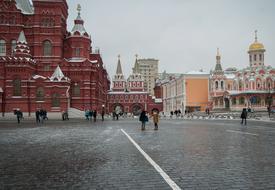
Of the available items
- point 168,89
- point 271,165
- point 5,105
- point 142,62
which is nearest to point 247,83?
point 168,89

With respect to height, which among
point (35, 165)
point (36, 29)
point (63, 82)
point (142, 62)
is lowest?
point (35, 165)

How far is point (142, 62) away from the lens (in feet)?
639

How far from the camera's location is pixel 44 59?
5259 cm

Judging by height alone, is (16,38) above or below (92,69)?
above

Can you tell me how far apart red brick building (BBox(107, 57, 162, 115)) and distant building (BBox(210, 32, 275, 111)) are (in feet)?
83.2

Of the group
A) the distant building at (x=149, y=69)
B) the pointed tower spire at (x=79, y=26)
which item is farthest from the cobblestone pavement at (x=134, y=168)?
the distant building at (x=149, y=69)

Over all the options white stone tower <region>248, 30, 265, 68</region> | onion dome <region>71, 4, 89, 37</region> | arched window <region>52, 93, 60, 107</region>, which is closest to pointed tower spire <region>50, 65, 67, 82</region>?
arched window <region>52, 93, 60, 107</region>

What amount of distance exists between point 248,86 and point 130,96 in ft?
127

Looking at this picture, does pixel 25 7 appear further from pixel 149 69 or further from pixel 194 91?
pixel 149 69

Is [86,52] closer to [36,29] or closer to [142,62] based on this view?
[36,29]

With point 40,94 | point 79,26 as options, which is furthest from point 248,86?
point 40,94

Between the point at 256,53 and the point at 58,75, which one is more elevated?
the point at 256,53

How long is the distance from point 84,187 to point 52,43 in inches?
1983

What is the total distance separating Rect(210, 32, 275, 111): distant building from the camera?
6278 cm
